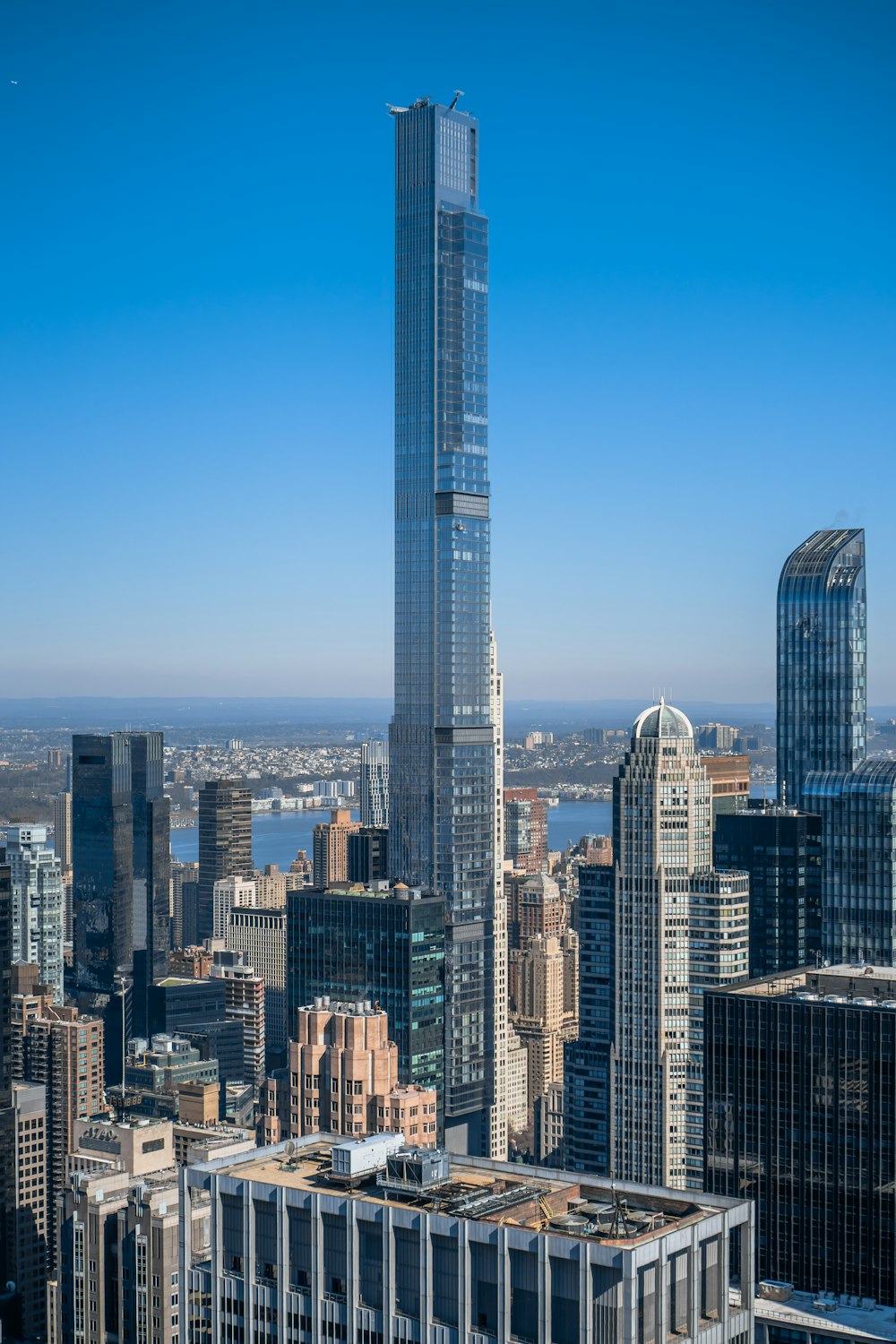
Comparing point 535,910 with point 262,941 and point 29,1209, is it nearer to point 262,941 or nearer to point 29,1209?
point 262,941

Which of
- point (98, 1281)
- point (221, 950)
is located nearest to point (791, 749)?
point (221, 950)

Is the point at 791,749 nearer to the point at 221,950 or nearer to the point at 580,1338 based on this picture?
the point at 221,950

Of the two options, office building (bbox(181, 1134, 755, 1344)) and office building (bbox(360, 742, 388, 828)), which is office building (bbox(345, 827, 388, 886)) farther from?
office building (bbox(181, 1134, 755, 1344))

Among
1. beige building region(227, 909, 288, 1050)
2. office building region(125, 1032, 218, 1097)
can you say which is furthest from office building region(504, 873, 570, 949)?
office building region(125, 1032, 218, 1097)

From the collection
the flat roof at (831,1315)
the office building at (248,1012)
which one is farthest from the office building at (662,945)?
the office building at (248,1012)

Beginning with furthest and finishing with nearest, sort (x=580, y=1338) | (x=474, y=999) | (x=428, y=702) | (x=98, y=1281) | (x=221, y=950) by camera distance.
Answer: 1. (x=221, y=950)
2. (x=428, y=702)
3. (x=474, y=999)
4. (x=98, y=1281)
5. (x=580, y=1338)

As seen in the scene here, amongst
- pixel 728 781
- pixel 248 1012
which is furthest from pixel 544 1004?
pixel 728 781
